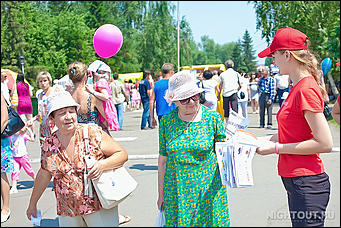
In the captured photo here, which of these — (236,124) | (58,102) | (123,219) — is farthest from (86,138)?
(123,219)

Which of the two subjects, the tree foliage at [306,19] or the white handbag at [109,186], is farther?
the tree foliage at [306,19]

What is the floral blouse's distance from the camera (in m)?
3.16

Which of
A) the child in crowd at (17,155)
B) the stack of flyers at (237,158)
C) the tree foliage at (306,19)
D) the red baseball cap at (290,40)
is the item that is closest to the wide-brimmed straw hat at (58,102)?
the stack of flyers at (237,158)

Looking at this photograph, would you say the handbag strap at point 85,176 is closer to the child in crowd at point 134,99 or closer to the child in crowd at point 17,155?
the child in crowd at point 17,155

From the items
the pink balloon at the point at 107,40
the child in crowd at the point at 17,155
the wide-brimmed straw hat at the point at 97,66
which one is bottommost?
the child in crowd at the point at 17,155

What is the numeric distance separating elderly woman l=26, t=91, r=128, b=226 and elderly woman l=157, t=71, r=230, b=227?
45cm

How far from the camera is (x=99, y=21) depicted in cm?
6394

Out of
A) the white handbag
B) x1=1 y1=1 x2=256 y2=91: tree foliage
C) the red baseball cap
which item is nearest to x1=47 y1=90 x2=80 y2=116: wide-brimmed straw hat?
the white handbag

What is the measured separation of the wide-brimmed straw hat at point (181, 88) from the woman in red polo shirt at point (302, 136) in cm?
70

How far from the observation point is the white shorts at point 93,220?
127 inches

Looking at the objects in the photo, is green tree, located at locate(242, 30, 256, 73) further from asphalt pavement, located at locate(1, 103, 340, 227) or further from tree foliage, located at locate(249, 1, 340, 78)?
asphalt pavement, located at locate(1, 103, 340, 227)

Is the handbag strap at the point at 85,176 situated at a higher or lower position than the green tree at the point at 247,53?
lower

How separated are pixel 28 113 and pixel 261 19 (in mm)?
22551

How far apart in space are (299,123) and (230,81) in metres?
8.60
